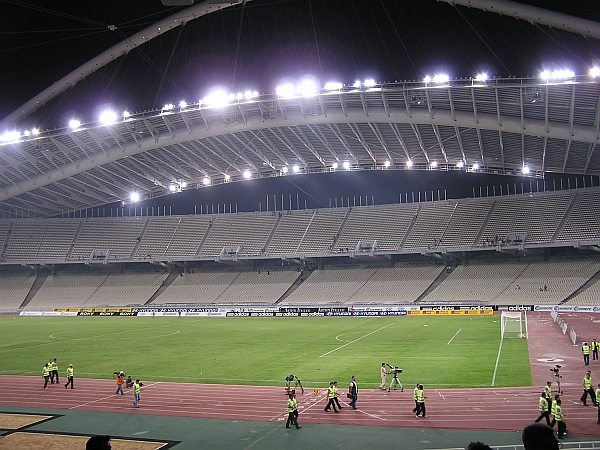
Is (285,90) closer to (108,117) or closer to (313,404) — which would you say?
(108,117)

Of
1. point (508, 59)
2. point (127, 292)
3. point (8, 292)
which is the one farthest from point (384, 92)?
point (8, 292)

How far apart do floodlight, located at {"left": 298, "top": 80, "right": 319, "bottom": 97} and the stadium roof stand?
0.11 meters

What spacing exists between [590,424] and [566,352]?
13.6m

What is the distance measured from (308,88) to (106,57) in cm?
2022

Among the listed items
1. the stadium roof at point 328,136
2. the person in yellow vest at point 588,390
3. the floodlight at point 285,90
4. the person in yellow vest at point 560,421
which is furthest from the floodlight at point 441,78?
the person in yellow vest at point 560,421

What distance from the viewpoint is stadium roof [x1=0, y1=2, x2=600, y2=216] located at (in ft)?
112

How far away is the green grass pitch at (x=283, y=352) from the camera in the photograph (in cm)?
2259

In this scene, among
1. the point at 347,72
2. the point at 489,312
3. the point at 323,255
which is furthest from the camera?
the point at 323,255

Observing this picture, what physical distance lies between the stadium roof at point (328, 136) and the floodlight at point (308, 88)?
11 cm

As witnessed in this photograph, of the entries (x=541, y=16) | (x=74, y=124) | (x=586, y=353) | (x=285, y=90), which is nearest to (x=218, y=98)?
(x=285, y=90)

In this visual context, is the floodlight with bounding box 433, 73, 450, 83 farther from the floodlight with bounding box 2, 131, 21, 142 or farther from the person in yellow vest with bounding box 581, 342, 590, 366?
the floodlight with bounding box 2, 131, 21, 142

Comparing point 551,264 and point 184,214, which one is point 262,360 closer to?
point 551,264

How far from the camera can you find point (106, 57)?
45562 mm

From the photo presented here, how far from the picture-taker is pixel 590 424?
47.1 feet
